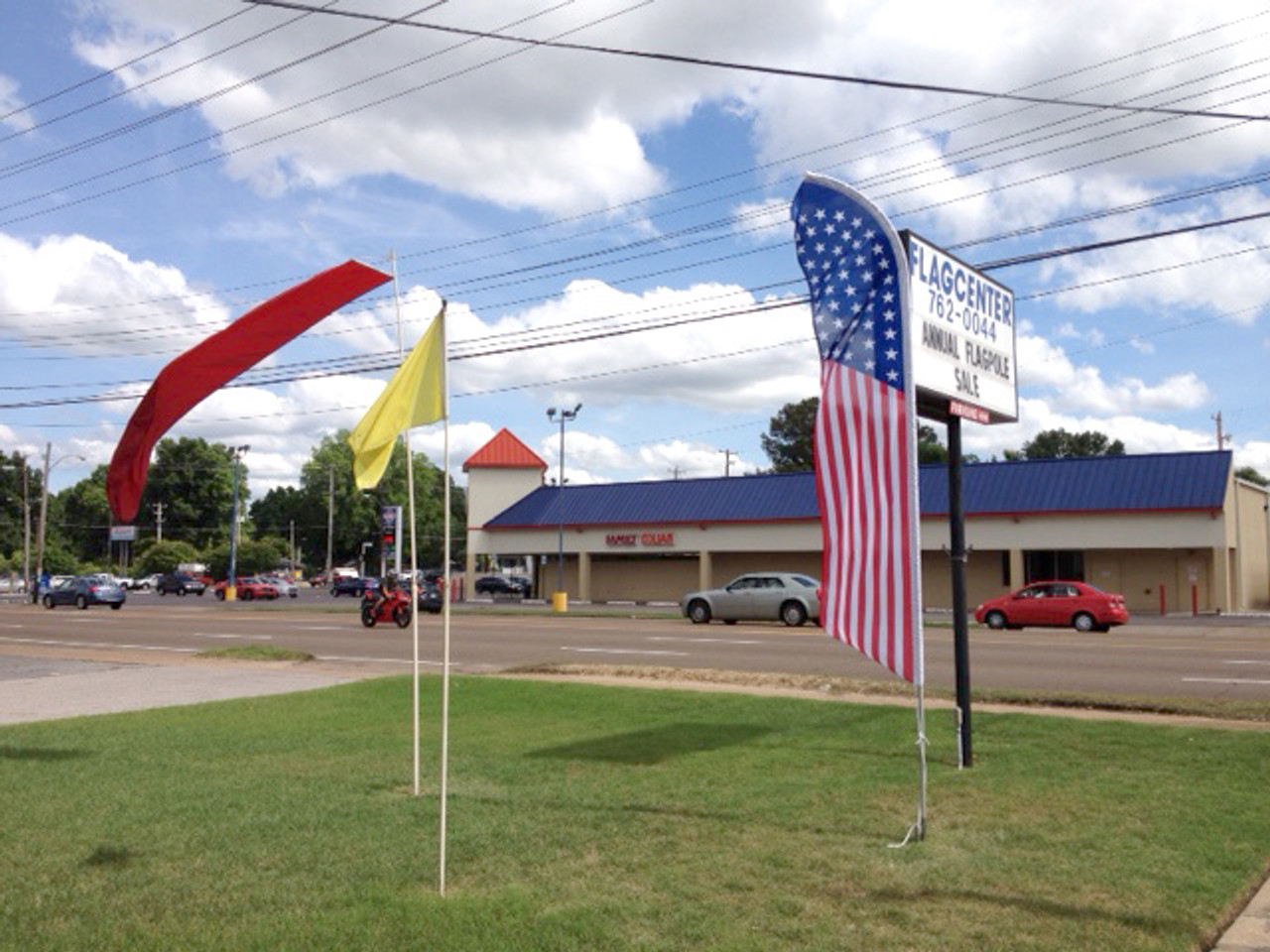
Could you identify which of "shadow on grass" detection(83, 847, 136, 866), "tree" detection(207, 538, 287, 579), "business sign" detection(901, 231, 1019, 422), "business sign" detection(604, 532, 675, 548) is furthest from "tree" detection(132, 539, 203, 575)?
"shadow on grass" detection(83, 847, 136, 866)

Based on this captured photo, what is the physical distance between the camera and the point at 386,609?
3212cm

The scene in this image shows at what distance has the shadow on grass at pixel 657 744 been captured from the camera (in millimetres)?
10023

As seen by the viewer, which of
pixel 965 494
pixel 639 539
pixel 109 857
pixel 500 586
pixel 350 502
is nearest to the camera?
pixel 109 857

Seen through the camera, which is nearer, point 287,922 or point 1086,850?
point 287,922

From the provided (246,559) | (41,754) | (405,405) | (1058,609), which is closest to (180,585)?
(246,559)

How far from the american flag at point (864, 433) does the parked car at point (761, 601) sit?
2324cm

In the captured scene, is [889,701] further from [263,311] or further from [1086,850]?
[263,311]

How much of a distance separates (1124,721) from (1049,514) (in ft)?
112

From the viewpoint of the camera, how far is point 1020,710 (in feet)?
44.0

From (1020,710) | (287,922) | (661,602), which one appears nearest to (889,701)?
(1020,710)

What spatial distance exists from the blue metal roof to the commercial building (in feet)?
0.23

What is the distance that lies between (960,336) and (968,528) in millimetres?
37932

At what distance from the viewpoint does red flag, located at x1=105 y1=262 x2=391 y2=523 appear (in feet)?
28.0

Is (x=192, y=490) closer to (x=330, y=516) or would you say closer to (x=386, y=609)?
(x=330, y=516)
